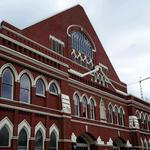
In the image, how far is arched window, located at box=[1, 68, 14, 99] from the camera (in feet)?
55.3

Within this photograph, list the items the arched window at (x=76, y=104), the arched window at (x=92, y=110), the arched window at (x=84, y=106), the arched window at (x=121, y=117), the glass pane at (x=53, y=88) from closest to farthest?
the glass pane at (x=53, y=88)
the arched window at (x=76, y=104)
the arched window at (x=84, y=106)
the arched window at (x=92, y=110)
the arched window at (x=121, y=117)

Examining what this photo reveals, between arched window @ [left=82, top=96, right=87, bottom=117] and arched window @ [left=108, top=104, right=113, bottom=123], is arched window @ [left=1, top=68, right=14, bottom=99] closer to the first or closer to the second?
arched window @ [left=82, top=96, right=87, bottom=117]

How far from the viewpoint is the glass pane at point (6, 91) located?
661 inches

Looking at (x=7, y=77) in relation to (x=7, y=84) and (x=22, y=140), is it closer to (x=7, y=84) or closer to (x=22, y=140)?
(x=7, y=84)

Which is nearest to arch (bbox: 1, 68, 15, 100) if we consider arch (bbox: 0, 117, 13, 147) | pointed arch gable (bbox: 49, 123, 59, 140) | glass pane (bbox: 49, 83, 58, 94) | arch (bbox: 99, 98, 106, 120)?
arch (bbox: 0, 117, 13, 147)

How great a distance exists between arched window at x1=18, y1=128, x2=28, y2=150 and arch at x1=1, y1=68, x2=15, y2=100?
234 centimetres

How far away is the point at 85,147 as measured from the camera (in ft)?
80.8

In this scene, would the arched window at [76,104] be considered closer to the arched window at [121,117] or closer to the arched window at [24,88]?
the arched window at [24,88]

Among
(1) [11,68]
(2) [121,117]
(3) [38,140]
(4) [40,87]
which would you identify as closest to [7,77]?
(1) [11,68]

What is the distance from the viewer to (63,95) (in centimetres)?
2131

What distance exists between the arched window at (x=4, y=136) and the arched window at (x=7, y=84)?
2.10 metres

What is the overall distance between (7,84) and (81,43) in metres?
14.8

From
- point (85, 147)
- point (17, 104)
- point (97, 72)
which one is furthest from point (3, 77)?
point (97, 72)

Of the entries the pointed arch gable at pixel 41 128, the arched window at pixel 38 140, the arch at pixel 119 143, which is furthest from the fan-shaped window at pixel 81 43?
the arched window at pixel 38 140
